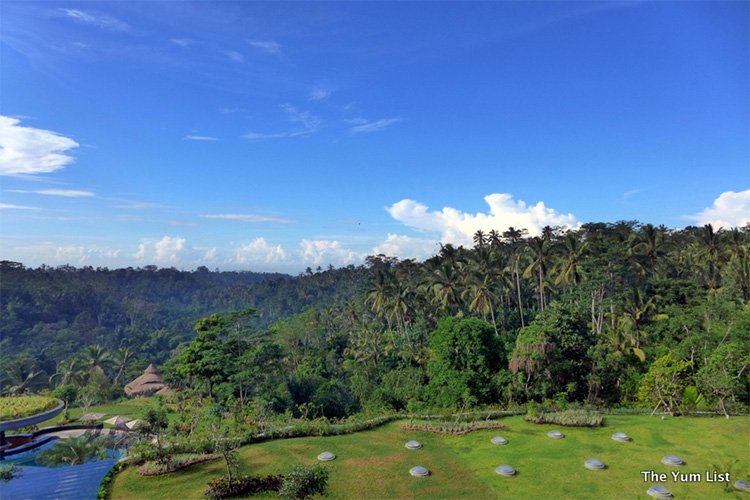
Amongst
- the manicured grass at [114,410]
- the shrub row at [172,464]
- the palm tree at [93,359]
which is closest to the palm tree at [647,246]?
the shrub row at [172,464]

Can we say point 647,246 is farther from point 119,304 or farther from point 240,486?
point 119,304

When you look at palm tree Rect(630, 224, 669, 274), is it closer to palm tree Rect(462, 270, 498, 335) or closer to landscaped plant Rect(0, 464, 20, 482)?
palm tree Rect(462, 270, 498, 335)

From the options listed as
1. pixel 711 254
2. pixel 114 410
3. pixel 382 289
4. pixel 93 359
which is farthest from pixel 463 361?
pixel 93 359

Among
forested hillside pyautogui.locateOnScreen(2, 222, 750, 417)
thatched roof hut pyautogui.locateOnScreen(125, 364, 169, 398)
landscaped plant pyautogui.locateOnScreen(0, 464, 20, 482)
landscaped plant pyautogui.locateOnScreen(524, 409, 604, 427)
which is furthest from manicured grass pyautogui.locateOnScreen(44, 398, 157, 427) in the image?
landscaped plant pyautogui.locateOnScreen(524, 409, 604, 427)

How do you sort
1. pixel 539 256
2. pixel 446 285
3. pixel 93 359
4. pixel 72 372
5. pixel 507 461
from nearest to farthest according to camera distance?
1. pixel 507 461
2. pixel 539 256
3. pixel 446 285
4. pixel 72 372
5. pixel 93 359

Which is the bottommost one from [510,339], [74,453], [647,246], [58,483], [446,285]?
[74,453]

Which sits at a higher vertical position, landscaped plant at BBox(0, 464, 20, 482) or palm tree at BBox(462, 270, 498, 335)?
palm tree at BBox(462, 270, 498, 335)

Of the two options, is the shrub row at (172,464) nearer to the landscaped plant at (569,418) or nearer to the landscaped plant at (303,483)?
the landscaped plant at (303,483)
